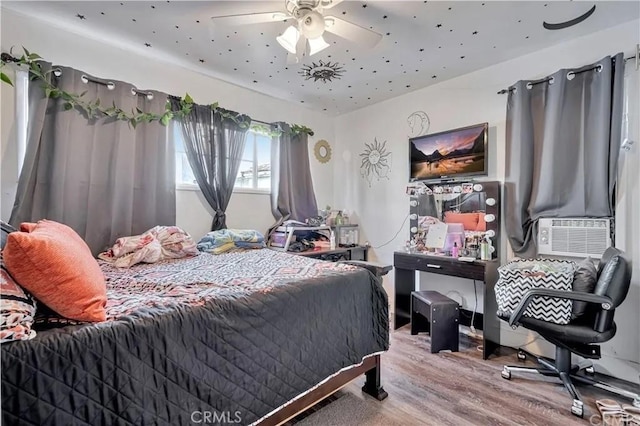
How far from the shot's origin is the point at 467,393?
190 cm

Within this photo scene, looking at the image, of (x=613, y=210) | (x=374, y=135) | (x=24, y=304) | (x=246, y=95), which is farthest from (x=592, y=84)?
(x=24, y=304)

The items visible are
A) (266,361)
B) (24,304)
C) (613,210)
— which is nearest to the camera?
(24,304)

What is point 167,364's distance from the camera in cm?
106

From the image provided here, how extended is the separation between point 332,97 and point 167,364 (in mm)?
3284

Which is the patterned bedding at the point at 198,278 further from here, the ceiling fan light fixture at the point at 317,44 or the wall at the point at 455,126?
the wall at the point at 455,126

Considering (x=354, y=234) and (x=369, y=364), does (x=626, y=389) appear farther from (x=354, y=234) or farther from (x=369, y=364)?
(x=354, y=234)

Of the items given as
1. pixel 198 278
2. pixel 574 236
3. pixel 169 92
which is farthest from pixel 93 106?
pixel 574 236

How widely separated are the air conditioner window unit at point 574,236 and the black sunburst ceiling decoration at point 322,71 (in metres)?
2.25

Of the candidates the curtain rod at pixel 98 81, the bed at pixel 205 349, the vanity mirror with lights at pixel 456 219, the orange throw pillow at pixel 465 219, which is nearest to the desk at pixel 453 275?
the vanity mirror with lights at pixel 456 219

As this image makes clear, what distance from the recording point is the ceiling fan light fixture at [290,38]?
1868 mm

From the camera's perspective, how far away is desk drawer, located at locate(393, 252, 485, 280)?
2.49 metres

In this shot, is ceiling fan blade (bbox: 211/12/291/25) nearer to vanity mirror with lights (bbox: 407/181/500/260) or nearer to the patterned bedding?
the patterned bedding

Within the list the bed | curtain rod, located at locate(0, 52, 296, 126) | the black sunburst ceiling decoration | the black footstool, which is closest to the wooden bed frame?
the bed

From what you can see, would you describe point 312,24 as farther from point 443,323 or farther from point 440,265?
point 443,323
